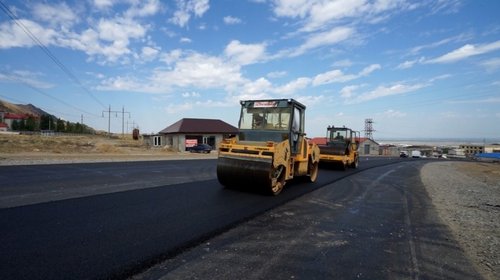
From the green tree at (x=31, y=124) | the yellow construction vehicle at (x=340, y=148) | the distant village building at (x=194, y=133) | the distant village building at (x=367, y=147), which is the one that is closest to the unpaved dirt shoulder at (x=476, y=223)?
the yellow construction vehicle at (x=340, y=148)

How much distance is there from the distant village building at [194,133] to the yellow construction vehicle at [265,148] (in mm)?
35097

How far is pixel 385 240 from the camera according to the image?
18.9ft

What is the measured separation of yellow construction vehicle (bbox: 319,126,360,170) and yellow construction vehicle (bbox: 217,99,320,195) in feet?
25.8

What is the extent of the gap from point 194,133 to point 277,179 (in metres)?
39.1

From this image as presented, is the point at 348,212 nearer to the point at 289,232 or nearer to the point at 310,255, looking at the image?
the point at 289,232

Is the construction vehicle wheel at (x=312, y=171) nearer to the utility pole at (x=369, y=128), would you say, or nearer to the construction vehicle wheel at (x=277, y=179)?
the construction vehicle wheel at (x=277, y=179)

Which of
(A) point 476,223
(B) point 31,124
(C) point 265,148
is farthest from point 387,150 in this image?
(B) point 31,124

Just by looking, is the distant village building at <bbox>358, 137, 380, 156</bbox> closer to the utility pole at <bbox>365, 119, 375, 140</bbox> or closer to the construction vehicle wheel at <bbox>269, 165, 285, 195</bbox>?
the utility pole at <bbox>365, 119, 375, 140</bbox>

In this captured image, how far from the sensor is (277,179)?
960 centimetres

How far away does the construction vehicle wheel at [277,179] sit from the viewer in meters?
9.14

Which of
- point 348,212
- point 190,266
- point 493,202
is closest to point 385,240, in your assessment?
point 348,212

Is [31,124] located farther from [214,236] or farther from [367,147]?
[214,236]

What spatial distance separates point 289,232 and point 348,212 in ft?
7.92

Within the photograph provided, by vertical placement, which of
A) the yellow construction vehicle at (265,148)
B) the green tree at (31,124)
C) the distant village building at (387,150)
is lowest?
the distant village building at (387,150)
